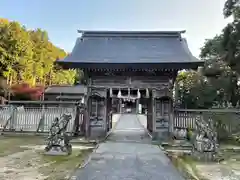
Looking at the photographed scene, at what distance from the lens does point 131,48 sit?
47.8ft

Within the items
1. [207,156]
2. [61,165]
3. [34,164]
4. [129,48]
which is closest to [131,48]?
[129,48]

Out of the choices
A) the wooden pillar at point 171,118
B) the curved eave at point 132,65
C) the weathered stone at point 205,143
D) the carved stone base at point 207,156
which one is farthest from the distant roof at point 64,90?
the carved stone base at point 207,156

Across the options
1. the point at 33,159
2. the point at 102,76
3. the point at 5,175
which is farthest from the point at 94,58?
the point at 5,175

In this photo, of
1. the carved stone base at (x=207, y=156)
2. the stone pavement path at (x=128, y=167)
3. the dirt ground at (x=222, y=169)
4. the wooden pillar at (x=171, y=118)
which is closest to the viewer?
the stone pavement path at (x=128, y=167)

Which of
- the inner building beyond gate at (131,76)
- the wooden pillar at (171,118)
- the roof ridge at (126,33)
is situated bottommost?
the wooden pillar at (171,118)

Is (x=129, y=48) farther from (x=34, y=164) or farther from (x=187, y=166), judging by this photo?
(x=34, y=164)

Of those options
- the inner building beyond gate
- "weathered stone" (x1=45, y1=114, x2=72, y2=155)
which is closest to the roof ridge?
the inner building beyond gate

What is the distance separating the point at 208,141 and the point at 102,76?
22.6 feet

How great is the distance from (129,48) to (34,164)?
9.29m

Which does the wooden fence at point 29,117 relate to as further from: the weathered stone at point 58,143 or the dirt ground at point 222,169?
the dirt ground at point 222,169

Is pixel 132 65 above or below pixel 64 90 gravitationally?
below

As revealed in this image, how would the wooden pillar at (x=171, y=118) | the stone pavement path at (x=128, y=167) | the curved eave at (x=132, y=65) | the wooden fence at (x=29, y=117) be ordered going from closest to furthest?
1. the stone pavement path at (x=128, y=167)
2. the curved eave at (x=132, y=65)
3. the wooden pillar at (x=171, y=118)
4. the wooden fence at (x=29, y=117)

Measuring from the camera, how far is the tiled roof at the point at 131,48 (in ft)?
42.7

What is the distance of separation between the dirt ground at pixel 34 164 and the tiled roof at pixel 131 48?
5436 millimetres
